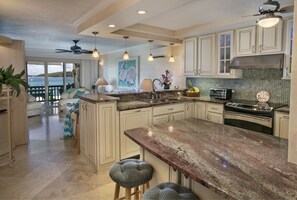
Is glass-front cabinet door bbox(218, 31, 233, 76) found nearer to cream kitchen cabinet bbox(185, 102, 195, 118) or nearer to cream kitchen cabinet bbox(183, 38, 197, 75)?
cream kitchen cabinet bbox(183, 38, 197, 75)

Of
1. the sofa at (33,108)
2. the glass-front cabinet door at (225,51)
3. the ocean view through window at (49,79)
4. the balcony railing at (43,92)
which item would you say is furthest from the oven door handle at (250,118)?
the balcony railing at (43,92)

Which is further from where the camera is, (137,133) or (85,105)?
(85,105)

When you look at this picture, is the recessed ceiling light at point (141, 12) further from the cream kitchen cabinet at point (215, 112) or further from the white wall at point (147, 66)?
the white wall at point (147, 66)

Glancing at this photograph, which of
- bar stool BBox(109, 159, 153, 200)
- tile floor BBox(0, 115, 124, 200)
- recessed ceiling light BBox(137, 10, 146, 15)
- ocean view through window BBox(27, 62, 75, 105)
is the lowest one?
tile floor BBox(0, 115, 124, 200)

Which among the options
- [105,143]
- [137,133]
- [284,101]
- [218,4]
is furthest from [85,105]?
[284,101]

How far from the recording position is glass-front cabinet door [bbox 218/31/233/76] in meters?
4.10

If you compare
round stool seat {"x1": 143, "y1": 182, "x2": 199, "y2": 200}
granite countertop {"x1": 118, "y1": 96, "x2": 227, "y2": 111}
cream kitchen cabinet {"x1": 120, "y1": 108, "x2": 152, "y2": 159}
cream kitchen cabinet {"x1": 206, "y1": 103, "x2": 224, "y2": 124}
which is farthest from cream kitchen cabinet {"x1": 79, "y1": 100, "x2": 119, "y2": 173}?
cream kitchen cabinet {"x1": 206, "y1": 103, "x2": 224, "y2": 124}

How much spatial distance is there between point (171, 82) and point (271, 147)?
4.12m

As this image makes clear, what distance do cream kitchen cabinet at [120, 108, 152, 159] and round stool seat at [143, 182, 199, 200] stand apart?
6.42 feet

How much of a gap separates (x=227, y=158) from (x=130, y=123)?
2262 mm

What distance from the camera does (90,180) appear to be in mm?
2996

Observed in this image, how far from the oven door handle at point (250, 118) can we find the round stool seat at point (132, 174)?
7.71ft

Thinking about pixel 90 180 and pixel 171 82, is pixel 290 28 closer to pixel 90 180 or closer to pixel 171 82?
pixel 171 82

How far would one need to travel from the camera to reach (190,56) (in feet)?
15.9
